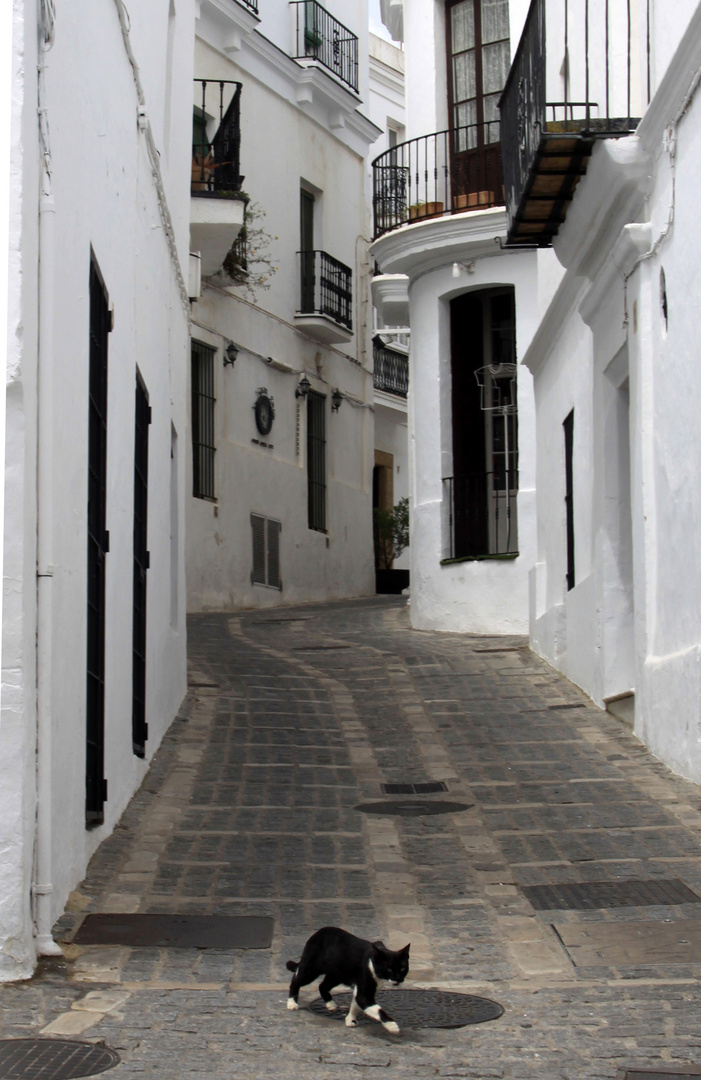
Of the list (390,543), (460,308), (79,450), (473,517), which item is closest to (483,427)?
(473,517)

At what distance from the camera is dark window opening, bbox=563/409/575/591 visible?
12.8 m

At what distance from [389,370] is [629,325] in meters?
19.8

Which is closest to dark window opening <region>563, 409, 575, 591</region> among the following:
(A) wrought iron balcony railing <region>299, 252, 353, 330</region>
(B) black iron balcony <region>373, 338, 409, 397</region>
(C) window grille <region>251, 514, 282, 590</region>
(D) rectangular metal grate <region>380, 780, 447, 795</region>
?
(D) rectangular metal grate <region>380, 780, 447, 795</region>

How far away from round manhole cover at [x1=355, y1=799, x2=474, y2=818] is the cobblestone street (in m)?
0.09

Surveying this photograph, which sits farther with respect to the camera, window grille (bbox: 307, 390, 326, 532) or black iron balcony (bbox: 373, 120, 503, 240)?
window grille (bbox: 307, 390, 326, 532)

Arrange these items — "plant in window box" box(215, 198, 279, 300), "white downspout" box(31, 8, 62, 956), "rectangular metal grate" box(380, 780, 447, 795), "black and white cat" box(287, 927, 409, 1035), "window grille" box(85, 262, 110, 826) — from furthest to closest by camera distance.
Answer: "plant in window box" box(215, 198, 279, 300), "rectangular metal grate" box(380, 780, 447, 795), "window grille" box(85, 262, 110, 826), "white downspout" box(31, 8, 62, 956), "black and white cat" box(287, 927, 409, 1035)

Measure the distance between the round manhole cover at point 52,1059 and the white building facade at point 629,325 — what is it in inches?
186

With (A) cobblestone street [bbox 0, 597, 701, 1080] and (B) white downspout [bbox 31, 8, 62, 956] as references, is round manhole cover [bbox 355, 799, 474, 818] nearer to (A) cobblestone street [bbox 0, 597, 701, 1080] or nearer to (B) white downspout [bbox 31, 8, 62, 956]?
(A) cobblestone street [bbox 0, 597, 701, 1080]

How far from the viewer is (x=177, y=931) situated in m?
5.37

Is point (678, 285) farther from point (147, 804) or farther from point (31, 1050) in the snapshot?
point (31, 1050)

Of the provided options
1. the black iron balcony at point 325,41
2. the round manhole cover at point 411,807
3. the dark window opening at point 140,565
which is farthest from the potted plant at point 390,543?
the round manhole cover at point 411,807

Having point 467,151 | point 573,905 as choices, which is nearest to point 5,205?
point 573,905

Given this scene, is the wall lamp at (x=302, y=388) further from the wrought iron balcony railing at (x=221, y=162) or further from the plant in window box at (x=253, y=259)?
the wrought iron balcony railing at (x=221, y=162)

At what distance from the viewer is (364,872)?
632 cm
